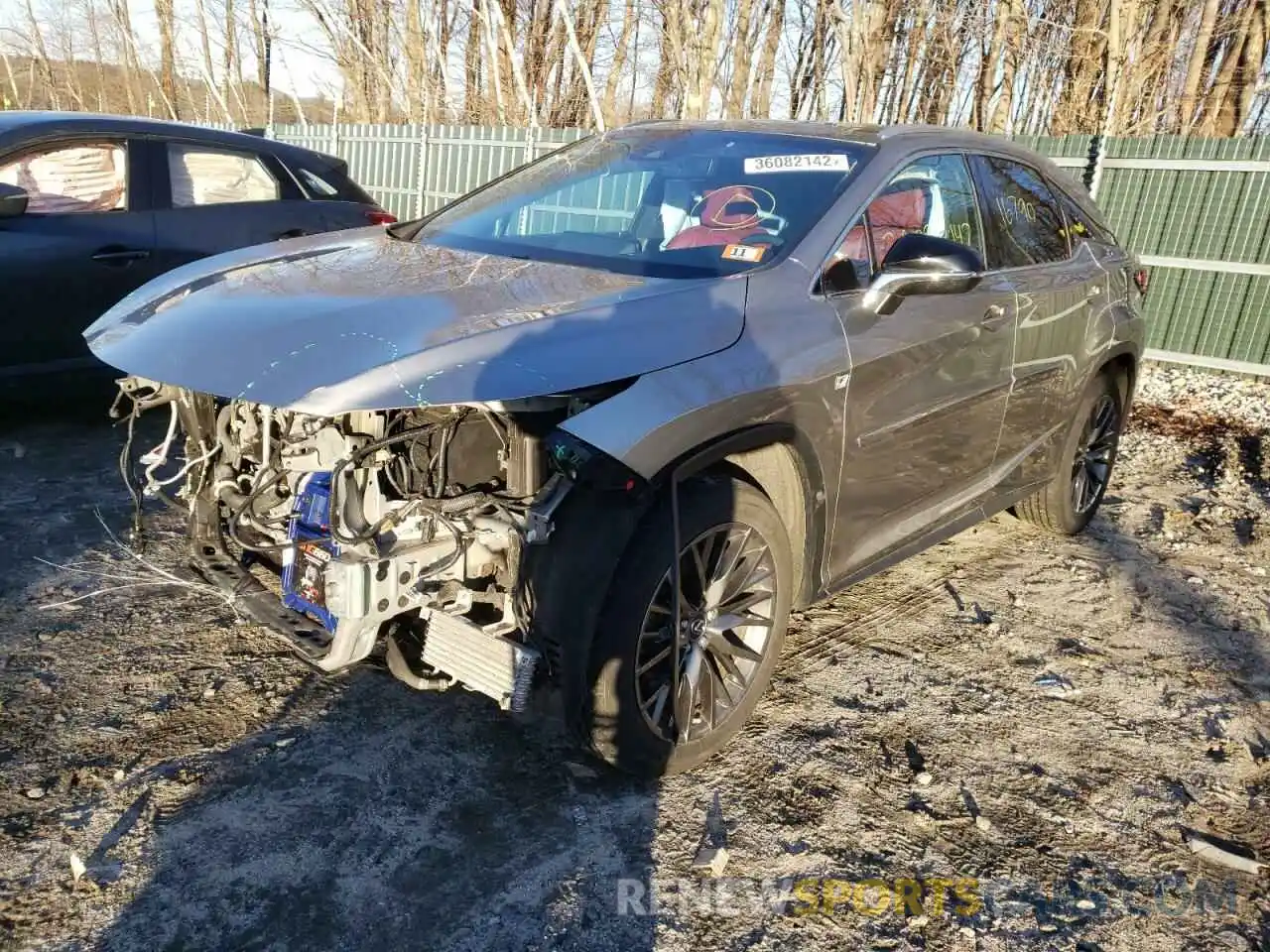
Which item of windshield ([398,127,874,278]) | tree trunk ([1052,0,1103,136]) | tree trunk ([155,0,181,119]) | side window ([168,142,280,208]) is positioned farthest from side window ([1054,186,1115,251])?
tree trunk ([155,0,181,119])

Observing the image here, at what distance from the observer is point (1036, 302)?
3.88 metres

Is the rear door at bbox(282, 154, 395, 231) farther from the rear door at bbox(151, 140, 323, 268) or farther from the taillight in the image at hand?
the taillight

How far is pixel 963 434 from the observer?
11.8 ft

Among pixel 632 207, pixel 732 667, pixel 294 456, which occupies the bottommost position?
pixel 732 667

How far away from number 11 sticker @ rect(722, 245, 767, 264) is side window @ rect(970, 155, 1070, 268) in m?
1.23

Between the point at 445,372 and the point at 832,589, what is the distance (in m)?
1.61

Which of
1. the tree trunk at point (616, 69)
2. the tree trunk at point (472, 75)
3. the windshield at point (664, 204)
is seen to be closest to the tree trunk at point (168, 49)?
the tree trunk at point (472, 75)

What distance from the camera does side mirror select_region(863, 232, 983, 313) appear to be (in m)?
2.93

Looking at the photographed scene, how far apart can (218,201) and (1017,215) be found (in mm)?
4376

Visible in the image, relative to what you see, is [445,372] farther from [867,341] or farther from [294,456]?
[867,341]

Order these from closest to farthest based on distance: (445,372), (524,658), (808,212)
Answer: (445,372), (524,658), (808,212)

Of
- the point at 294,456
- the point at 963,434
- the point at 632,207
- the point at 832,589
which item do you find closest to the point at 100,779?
the point at 294,456

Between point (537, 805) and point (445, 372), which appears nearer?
point (445, 372)

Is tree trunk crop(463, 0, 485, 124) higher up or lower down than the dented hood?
higher up
